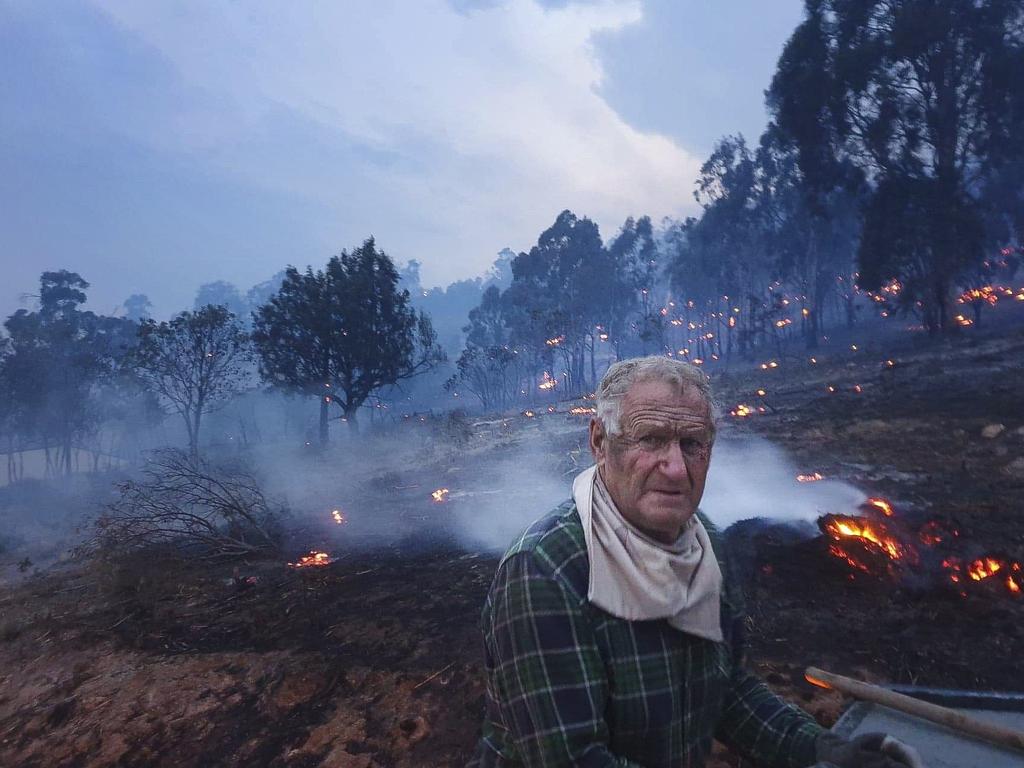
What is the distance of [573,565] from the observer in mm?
1651

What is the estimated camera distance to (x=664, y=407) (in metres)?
1.80

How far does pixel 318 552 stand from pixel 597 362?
69.1 meters

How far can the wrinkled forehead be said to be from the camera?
5.89ft

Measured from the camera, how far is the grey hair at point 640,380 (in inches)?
72.8

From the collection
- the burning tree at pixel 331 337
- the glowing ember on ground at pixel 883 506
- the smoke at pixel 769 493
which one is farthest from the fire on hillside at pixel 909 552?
the burning tree at pixel 331 337

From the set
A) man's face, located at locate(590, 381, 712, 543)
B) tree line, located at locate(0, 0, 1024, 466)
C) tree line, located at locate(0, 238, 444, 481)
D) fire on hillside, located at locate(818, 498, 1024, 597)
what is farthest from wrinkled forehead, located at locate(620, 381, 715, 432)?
tree line, located at locate(0, 238, 444, 481)

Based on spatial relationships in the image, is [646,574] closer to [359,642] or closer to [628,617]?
[628,617]

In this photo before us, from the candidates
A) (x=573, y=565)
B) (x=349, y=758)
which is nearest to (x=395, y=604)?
(x=349, y=758)

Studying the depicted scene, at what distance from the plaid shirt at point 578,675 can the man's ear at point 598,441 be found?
0.21 meters

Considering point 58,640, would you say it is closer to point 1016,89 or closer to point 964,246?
point 964,246

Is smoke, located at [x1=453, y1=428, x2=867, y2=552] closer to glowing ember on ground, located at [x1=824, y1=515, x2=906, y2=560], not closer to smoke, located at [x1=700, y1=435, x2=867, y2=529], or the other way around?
smoke, located at [x1=700, y1=435, x2=867, y2=529]

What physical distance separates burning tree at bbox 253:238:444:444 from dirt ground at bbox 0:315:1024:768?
18.1 m

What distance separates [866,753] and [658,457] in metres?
1.20

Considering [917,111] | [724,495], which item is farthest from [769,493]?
[917,111]
